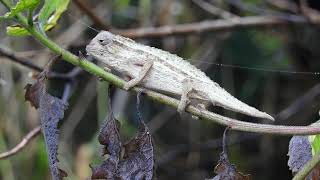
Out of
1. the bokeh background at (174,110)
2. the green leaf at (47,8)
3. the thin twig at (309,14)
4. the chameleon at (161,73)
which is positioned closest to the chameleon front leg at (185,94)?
the chameleon at (161,73)

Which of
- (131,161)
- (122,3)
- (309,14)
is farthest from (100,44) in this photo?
(122,3)

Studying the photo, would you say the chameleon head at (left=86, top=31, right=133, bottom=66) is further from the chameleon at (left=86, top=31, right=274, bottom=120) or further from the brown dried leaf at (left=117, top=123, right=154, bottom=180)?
the brown dried leaf at (left=117, top=123, right=154, bottom=180)

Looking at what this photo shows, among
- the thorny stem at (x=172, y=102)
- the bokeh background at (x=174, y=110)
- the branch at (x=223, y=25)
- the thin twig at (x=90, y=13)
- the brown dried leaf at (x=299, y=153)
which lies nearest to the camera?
the thorny stem at (x=172, y=102)

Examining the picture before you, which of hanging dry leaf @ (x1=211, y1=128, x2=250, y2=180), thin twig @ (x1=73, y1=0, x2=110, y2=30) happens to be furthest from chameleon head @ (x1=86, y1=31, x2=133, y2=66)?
thin twig @ (x1=73, y1=0, x2=110, y2=30)

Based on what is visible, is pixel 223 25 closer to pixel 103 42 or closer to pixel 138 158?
pixel 103 42

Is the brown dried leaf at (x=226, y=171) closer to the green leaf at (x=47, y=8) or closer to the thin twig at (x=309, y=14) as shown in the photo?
the green leaf at (x=47, y=8)

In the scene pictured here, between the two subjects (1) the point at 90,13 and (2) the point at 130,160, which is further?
(1) the point at 90,13

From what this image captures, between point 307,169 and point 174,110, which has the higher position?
point 307,169
